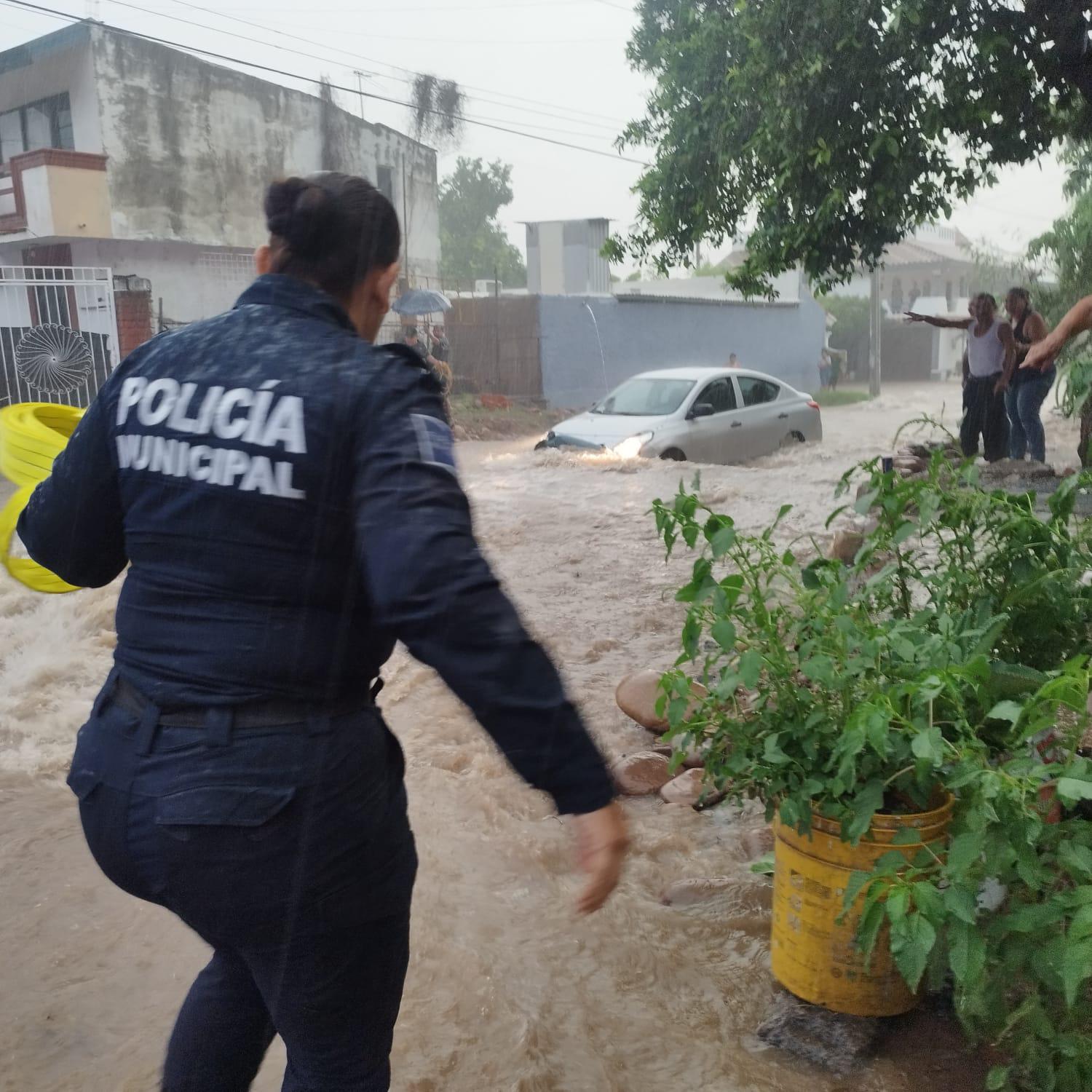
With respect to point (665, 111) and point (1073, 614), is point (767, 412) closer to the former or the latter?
point (665, 111)

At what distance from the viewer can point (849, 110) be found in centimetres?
626

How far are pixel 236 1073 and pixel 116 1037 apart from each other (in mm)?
1095

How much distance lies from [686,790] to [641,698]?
2.27 feet

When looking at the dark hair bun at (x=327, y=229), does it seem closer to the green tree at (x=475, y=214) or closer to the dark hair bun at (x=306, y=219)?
the dark hair bun at (x=306, y=219)

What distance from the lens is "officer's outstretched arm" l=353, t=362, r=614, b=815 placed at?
1.35 m

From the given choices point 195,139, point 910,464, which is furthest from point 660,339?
point 910,464

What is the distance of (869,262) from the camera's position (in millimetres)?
6996

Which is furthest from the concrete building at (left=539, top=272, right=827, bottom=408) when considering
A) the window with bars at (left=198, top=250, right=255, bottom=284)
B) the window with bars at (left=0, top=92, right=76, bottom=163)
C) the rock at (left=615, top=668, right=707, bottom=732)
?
the rock at (left=615, top=668, right=707, bottom=732)

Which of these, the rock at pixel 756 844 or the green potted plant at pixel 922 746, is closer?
the green potted plant at pixel 922 746

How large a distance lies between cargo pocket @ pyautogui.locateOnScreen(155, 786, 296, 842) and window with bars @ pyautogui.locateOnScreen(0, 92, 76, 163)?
19639mm

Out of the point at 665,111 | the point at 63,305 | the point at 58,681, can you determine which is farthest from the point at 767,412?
the point at 63,305

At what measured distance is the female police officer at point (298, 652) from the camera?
1386 millimetres

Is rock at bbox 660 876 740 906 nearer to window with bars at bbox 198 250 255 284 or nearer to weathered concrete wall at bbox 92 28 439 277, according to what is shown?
weathered concrete wall at bbox 92 28 439 277

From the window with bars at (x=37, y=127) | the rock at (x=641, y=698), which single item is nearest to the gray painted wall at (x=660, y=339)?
the window with bars at (x=37, y=127)
